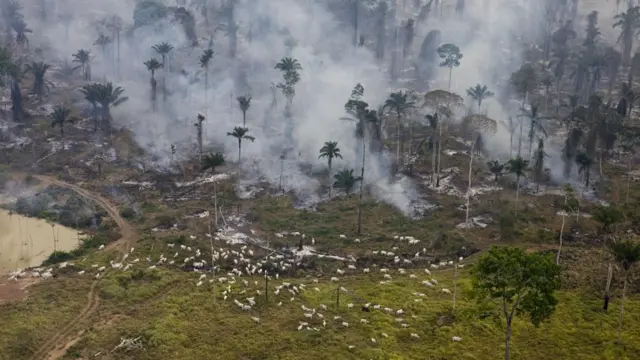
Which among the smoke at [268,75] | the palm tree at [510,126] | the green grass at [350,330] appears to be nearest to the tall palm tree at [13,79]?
the smoke at [268,75]

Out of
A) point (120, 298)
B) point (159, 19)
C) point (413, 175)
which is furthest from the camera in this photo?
point (159, 19)

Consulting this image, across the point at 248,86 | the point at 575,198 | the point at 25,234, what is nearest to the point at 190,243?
the point at 25,234

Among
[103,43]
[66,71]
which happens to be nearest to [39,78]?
[66,71]

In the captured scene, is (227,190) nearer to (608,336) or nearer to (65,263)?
(65,263)

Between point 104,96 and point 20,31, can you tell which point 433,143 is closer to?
point 104,96

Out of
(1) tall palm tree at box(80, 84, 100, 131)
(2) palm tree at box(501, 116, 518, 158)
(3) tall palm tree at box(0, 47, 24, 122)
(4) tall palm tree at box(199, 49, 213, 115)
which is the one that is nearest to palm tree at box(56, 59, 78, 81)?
(3) tall palm tree at box(0, 47, 24, 122)

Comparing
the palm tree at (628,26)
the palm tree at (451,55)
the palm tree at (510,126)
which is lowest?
the palm tree at (510,126)

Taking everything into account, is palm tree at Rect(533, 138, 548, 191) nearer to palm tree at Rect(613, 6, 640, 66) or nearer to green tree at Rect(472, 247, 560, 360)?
green tree at Rect(472, 247, 560, 360)

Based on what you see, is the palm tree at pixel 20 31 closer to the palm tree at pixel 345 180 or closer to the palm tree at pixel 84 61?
the palm tree at pixel 84 61
